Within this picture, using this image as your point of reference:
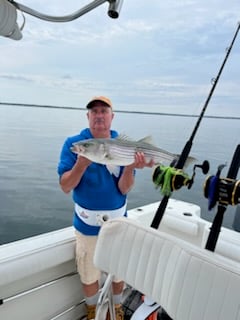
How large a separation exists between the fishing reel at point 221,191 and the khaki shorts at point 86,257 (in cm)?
90

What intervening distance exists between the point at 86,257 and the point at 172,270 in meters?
0.83

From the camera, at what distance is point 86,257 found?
5.79ft

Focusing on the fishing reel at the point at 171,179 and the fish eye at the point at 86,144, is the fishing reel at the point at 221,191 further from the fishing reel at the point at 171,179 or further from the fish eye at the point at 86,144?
the fish eye at the point at 86,144

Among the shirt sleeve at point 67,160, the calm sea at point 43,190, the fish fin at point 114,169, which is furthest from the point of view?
the calm sea at point 43,190

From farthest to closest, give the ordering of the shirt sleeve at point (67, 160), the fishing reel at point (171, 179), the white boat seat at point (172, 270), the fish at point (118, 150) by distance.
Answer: the shirt sleeve at point (67, 160)
the fish at point (118, 150)
the fishing reel at point (171, 179)
the white boat seat at point (172, 270)

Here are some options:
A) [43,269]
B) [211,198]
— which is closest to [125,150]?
[211,198]

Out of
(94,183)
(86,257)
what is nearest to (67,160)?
(94,183)

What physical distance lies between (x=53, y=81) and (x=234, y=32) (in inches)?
148

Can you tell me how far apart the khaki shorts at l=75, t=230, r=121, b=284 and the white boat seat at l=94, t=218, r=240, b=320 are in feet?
1.52

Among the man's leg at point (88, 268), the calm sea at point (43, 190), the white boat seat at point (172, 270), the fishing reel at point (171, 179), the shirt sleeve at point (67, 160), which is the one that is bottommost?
the calm sea at point (43, 190)

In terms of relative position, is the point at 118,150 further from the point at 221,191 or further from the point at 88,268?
the point at 88,268

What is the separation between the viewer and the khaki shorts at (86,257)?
5.73 ft

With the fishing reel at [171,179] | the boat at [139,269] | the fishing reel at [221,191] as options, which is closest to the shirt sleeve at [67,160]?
the boat at [139,269]

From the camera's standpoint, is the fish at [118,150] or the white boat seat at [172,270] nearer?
the white boat seat at [172,270]
